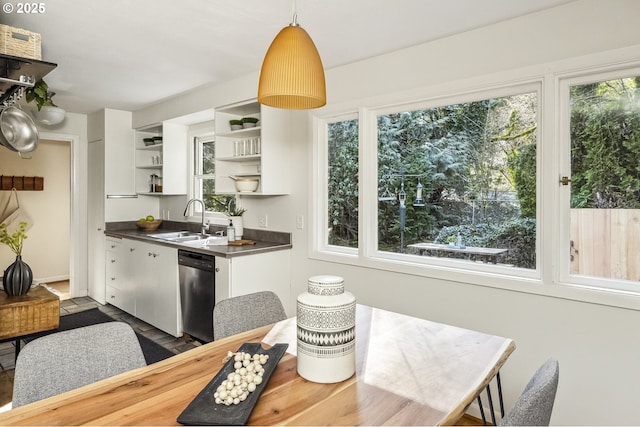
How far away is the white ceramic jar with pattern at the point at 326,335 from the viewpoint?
116 cm

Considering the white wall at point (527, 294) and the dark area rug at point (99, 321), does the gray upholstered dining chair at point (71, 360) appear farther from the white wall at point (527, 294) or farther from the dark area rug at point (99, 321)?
the dark area rug at point (99, 321)

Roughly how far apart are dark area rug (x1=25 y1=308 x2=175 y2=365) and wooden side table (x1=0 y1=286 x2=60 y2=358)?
2.36ft

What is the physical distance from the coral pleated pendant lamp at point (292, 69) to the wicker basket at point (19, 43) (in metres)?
1.62

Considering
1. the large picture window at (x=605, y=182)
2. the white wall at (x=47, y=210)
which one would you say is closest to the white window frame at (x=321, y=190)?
the large picture window at (x=605, y=182)

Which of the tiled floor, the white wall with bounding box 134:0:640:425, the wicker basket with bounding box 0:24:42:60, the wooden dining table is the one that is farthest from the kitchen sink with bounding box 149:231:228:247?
the wooden dining table

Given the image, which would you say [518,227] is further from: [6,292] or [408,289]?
[6,292]

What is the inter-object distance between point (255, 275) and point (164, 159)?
7.19 ft

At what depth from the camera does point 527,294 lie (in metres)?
2.19

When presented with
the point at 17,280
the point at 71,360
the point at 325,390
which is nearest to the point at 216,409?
the point at 325,390

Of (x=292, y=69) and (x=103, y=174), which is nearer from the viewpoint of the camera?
(x=292, y=69)

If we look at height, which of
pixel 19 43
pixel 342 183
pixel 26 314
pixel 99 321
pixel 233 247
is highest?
pixel 19 43

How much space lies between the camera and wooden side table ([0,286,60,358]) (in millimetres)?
2465

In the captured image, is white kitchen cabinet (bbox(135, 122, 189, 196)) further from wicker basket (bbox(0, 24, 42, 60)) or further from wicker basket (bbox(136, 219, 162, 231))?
wicker basket (bbox(0, 24, 42, 60))

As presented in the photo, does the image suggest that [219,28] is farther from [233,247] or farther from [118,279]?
[118,279]
